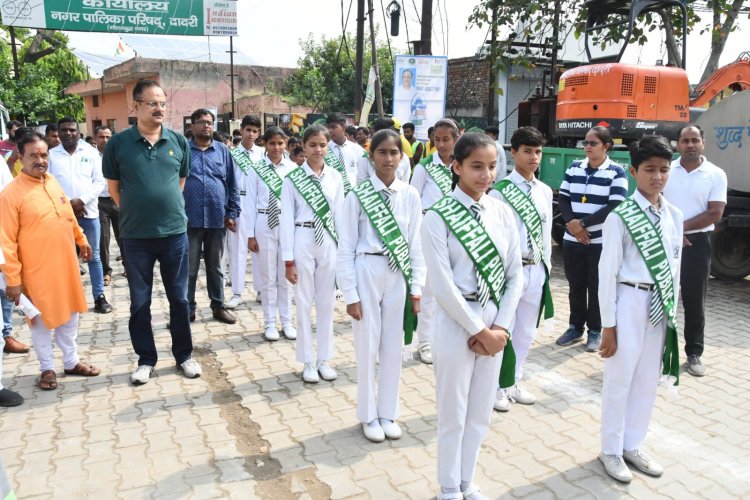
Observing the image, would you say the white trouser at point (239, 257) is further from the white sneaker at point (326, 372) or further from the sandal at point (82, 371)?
the white sneaker at point (326, 372)

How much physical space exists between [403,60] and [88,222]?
6.16 m

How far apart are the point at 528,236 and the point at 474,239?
1.34m

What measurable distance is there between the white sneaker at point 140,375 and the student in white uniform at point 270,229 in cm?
121

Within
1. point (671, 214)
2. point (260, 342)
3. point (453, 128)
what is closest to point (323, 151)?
point (453, 128)

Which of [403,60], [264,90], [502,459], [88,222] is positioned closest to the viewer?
[502,459]

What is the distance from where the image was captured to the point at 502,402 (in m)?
3.98

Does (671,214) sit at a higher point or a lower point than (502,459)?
higher

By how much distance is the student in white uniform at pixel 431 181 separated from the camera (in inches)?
190

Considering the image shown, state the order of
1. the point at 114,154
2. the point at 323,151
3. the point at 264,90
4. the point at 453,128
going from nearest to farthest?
the point at 114,154 → the point at 323,151 → the point at 453,128 → the point at 264,90

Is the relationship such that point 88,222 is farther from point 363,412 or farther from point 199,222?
point 363,412

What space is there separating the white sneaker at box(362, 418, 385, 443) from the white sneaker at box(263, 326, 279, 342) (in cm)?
199

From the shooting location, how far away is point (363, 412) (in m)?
3.60

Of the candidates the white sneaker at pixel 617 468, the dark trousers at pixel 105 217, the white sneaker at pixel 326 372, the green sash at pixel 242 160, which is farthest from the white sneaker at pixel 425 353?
the dark trousers at pixel 105 217

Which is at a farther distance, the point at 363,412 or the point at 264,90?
the point at 264,90
